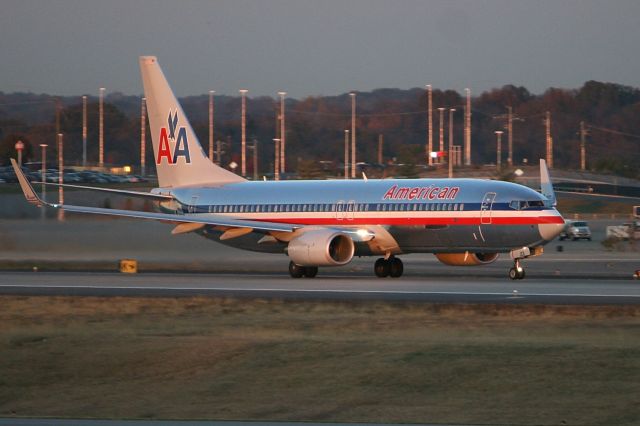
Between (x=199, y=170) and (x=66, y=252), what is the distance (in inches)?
237

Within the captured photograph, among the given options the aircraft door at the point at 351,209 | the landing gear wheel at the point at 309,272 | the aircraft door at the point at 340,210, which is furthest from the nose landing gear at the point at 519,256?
the landing gear wheel at the point at 309,272

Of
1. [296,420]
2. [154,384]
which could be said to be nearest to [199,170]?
[154,384]

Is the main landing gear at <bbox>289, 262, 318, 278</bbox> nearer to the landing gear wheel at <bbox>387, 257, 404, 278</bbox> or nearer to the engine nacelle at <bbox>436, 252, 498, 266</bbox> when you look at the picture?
the landing gear wheel at <bbox>387, 257, 404, 278</bbox>

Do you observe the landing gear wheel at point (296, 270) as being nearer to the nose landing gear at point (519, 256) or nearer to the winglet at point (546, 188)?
the nose landing gear at point (519, 256)

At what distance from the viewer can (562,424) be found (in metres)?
15.1

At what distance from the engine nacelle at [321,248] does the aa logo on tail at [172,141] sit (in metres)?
8.88

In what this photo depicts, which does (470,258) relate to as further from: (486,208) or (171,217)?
(171,217)

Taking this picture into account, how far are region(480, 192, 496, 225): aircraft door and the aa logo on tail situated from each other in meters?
13.7

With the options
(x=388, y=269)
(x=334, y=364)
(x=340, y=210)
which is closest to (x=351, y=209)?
(x=340, y=210)

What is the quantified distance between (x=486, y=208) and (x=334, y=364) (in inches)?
763

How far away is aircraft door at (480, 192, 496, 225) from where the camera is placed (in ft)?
125

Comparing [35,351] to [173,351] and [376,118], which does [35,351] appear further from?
[376,118]

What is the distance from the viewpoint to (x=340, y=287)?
35.2 metres

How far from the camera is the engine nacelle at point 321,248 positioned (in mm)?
39312
